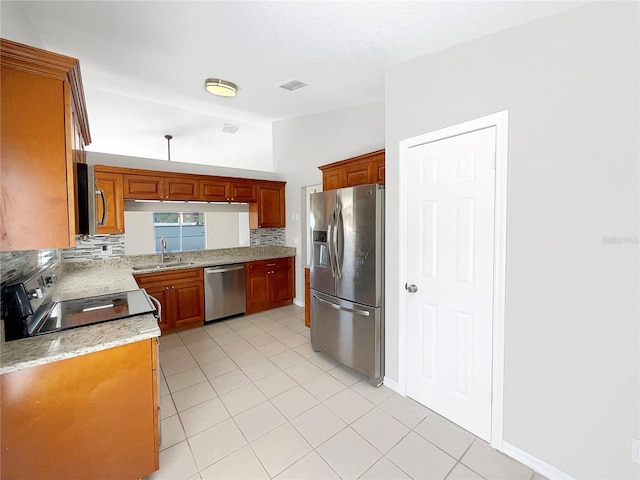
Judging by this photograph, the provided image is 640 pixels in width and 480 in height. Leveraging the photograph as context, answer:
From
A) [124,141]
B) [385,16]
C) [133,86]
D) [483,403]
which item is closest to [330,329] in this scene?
[483,403]

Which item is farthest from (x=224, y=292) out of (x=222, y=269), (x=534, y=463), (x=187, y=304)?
(x=534, y=463)

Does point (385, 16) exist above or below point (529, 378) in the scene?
above

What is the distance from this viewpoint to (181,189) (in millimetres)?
3844

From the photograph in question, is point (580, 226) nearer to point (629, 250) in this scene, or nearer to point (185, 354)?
point (629, 250)

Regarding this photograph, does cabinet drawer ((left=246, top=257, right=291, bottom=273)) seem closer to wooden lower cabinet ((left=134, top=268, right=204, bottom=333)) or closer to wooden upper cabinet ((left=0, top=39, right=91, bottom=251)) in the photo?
wooden lower cabinet ((left=134, top=268, right=204, bottom=333))

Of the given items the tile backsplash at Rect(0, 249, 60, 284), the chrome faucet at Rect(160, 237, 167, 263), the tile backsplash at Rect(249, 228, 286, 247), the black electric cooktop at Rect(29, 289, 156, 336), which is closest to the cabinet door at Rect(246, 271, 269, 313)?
the tile backsplash at Rect(249, 228, 286, 247)

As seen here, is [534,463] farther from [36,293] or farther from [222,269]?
[222,269]

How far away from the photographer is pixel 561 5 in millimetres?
1438

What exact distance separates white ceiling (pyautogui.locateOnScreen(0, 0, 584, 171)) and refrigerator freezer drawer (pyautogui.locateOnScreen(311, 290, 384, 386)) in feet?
6.91

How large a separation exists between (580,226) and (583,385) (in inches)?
32.6

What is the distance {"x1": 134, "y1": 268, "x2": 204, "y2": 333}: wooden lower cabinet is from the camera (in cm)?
341

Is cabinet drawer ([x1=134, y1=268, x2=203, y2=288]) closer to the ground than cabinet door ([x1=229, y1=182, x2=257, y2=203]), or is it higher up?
closer to the ground

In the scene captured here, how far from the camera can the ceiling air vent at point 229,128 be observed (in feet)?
14.1

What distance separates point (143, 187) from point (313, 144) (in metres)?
2.41
